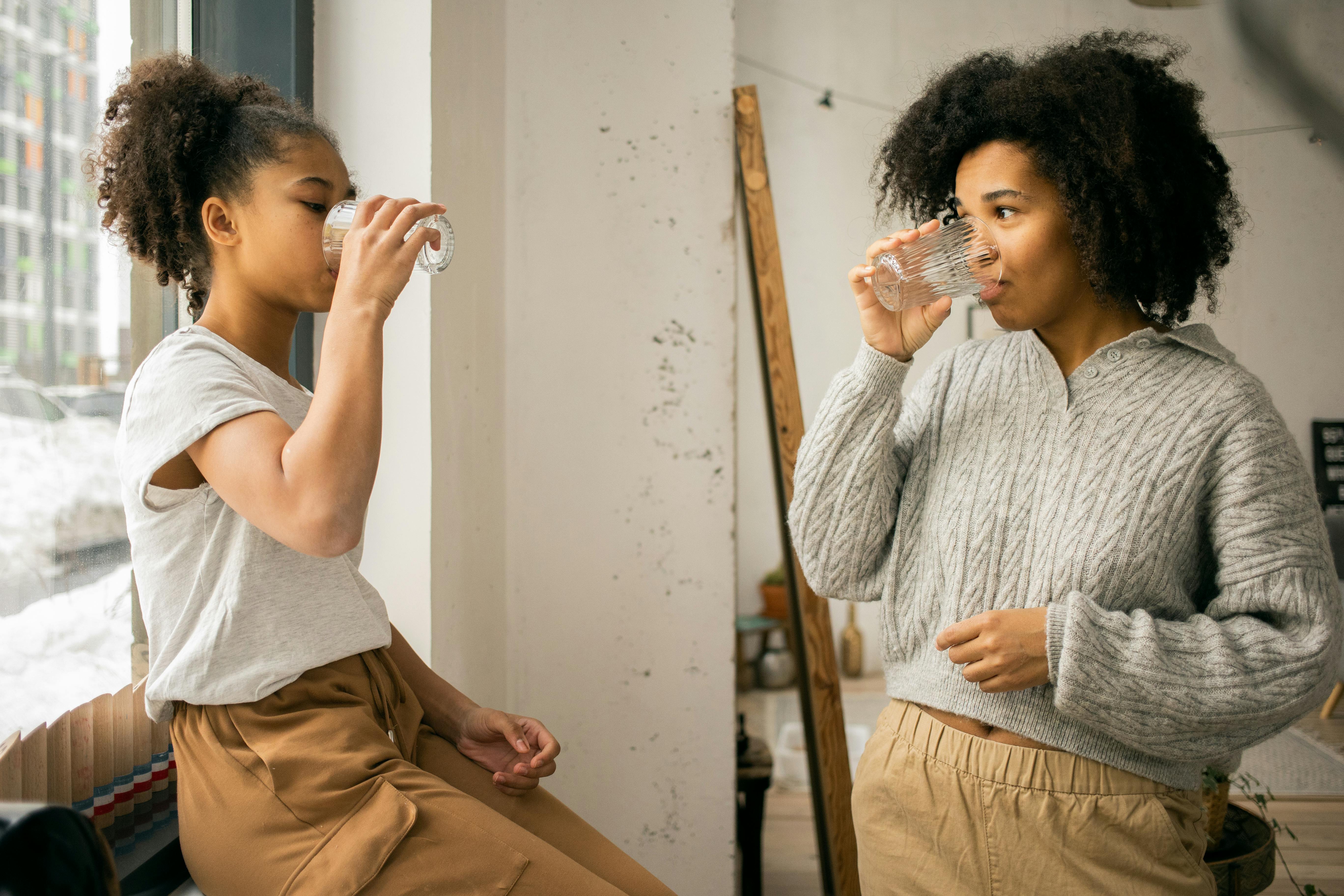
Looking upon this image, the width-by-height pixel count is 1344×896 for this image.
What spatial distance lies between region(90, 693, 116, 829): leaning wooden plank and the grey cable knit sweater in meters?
0.85

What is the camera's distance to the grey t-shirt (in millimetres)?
795

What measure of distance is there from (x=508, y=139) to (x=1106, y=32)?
115 centimetres

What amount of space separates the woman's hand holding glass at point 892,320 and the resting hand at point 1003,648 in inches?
13.5

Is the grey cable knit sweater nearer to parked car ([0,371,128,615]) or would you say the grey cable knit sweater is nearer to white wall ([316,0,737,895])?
A: white wall ([316,0,737,895])

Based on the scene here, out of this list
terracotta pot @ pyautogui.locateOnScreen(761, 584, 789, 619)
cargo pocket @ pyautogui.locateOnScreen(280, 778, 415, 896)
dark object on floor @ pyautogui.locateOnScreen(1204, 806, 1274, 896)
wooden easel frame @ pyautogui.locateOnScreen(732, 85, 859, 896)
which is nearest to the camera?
cargo pocket @ pyautogui.locateOnScreen(280, 778, 415, 896)

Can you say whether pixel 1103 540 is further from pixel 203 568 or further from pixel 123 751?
pixel 123 751

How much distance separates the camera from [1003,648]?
897 mm

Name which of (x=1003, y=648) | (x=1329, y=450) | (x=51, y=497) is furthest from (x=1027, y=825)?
(x=1329, y=450)

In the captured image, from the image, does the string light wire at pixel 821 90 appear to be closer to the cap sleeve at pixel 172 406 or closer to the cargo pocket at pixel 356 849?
the cap sleeve at pixel 172 406

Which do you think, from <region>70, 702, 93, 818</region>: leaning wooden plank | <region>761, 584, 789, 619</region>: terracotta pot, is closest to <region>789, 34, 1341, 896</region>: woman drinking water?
<region>70, 702, 93, 818</region>: leaning wooden plank

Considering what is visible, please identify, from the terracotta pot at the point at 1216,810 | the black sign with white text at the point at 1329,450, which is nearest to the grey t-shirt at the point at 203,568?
the terracotta pot at the point at 1216,810

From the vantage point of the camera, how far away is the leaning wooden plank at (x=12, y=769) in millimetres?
858

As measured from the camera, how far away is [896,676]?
109cm

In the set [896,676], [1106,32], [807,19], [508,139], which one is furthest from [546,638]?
[807,19]
